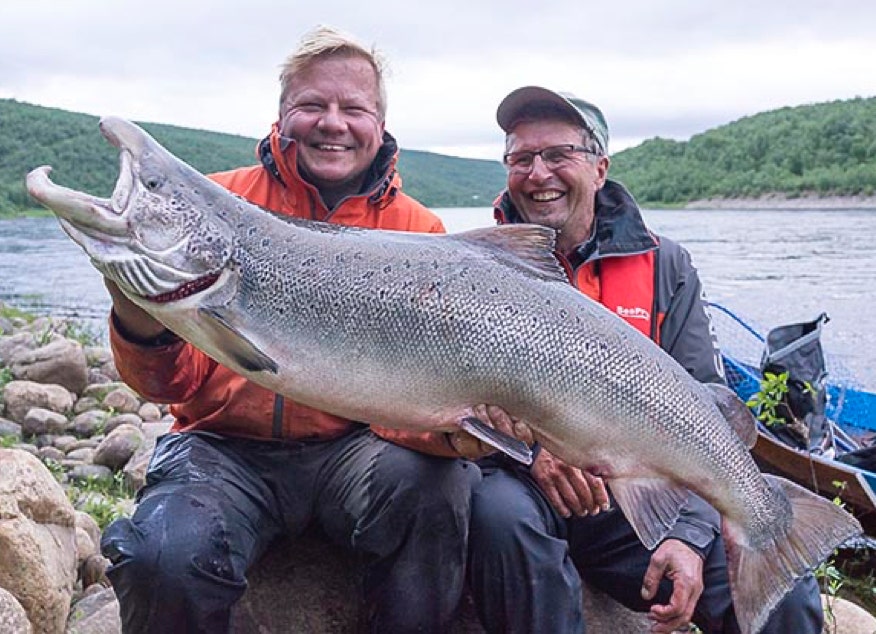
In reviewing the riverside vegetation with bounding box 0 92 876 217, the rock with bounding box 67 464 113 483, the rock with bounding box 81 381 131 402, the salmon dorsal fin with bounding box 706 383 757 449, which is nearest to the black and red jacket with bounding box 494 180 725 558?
the salmon dorsal fin with bounding box 706 383 757 449

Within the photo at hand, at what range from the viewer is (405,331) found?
3170 millimetres

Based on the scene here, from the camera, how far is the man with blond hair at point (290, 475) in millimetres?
3240

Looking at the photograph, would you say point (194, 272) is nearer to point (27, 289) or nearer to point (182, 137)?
point (27, 289)

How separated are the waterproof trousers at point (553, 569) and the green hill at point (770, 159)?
51.4 metres

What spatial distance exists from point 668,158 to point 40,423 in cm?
7314

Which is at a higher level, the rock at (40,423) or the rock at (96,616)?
the rock at (96,616)

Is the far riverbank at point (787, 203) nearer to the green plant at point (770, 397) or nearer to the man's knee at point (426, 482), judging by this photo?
the green plant at point (770, 397)

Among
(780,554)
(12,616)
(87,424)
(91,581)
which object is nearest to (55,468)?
(87,424)

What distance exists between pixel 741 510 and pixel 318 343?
1.57 meters

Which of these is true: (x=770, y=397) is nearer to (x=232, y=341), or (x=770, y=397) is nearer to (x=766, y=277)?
(x=232, y=341)

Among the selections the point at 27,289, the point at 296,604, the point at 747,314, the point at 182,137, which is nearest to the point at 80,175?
the point at 27,289

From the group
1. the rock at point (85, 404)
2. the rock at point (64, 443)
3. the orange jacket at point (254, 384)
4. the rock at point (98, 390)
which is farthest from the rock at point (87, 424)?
the orange jacket at point (254, 384)

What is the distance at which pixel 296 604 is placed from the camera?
3.92 m

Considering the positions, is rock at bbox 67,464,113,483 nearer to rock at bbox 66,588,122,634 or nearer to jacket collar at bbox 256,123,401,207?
rock at bbox 66,588,122,634
